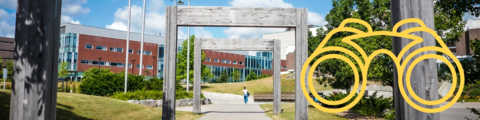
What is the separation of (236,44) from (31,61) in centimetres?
1255

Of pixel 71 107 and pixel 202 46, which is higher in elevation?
pixel 202 46

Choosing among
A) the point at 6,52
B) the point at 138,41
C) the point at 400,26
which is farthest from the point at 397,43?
the point at 6,52

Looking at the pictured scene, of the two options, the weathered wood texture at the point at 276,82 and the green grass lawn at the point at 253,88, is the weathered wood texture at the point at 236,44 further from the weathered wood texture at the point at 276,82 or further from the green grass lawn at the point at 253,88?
the green grass lawn at the point at 253,88

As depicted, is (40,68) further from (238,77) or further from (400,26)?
(238,77)

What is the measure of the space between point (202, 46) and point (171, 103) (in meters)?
8.07

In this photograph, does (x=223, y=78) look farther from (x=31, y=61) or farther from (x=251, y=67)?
(x=31, y=61)

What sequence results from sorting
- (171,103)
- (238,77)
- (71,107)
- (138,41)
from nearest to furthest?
(171,103) → (71,107) → (138,41) → (238,77)

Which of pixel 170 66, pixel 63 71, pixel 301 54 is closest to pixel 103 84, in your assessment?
pixel 170 66

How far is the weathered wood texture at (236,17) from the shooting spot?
8430 mm

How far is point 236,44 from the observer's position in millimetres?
16047

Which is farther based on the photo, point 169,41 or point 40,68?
point 169,41

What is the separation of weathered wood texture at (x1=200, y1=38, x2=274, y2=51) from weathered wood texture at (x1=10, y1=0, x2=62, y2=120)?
1206 cm

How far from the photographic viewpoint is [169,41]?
27.0ft

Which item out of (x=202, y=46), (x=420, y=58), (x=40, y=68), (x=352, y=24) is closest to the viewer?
(x=420, y=58)
